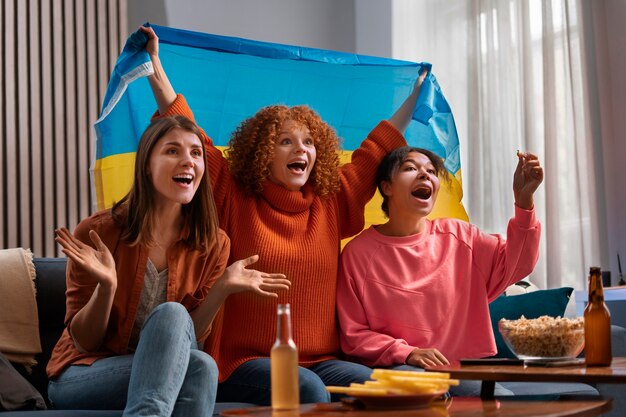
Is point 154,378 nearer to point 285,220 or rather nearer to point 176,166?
point 176,166

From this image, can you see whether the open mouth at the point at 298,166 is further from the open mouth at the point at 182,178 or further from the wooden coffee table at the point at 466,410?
the wooden coffee table at the point at 466,410

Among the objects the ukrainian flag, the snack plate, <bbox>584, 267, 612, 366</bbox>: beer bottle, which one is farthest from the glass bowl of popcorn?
the ukrainian flag

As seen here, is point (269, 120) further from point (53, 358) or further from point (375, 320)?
point (53, 358)

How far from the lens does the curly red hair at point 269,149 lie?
2.48 meters

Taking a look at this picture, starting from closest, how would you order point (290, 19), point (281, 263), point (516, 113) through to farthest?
point (281, 263) < point (516, 113) < point (290, 19)

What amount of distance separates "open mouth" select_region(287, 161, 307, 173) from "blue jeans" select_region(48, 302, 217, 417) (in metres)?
0.64

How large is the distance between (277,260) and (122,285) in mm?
437

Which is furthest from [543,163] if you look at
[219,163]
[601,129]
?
[219,163]

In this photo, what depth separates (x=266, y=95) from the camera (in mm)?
2928

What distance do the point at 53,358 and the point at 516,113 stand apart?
2.96 metres

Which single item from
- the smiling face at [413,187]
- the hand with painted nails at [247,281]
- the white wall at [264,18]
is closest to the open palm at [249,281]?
the hand with painted nails at [247,281]

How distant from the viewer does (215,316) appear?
225cm

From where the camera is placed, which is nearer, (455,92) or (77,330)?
(77,330)

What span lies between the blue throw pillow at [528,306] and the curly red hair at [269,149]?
77 cm
